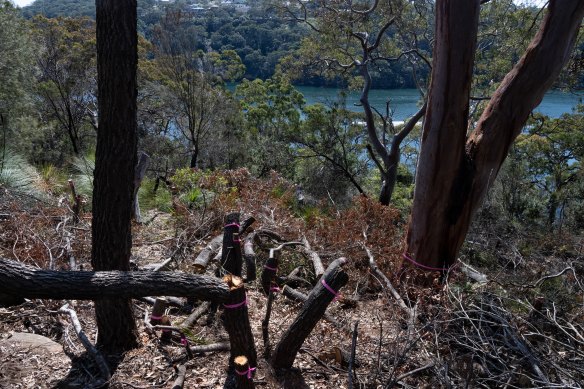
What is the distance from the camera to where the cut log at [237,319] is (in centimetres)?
315

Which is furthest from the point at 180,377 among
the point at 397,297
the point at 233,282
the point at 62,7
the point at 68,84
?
the point at 62,7

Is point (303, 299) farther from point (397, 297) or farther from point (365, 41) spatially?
point (365, 41)

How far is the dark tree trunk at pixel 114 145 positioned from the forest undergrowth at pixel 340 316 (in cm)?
59

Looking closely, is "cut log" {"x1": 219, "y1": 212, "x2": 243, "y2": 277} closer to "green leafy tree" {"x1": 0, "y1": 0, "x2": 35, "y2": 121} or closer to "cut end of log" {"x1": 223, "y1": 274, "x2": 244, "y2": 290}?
"cut end of log" {"x1": 223, "y1": 274, "x2": 244, "y2": 290}

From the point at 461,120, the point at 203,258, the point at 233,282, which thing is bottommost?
the point at 203,258

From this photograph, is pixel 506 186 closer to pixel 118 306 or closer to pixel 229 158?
pixel 229 158

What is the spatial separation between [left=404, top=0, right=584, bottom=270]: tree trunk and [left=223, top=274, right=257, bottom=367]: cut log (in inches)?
95.1

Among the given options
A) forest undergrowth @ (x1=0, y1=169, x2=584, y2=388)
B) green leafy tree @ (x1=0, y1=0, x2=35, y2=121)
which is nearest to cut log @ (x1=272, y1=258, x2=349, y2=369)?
forest undergrowth @ (x1=0, y1=169, x2=584, y2=388)

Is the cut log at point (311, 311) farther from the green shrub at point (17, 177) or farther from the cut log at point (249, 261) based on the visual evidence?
the green shrub at point (17, 177)

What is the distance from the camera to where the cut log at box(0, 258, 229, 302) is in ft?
8.69

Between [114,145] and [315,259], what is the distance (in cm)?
266

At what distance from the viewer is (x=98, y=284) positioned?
281 cm

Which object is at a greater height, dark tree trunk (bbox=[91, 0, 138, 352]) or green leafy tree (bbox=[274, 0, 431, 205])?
green leafy tree (bbox=[274, 0, 431, 205])

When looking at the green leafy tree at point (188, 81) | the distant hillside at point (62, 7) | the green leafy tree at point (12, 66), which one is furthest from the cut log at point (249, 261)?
the distant hillside at point (62, 7)
